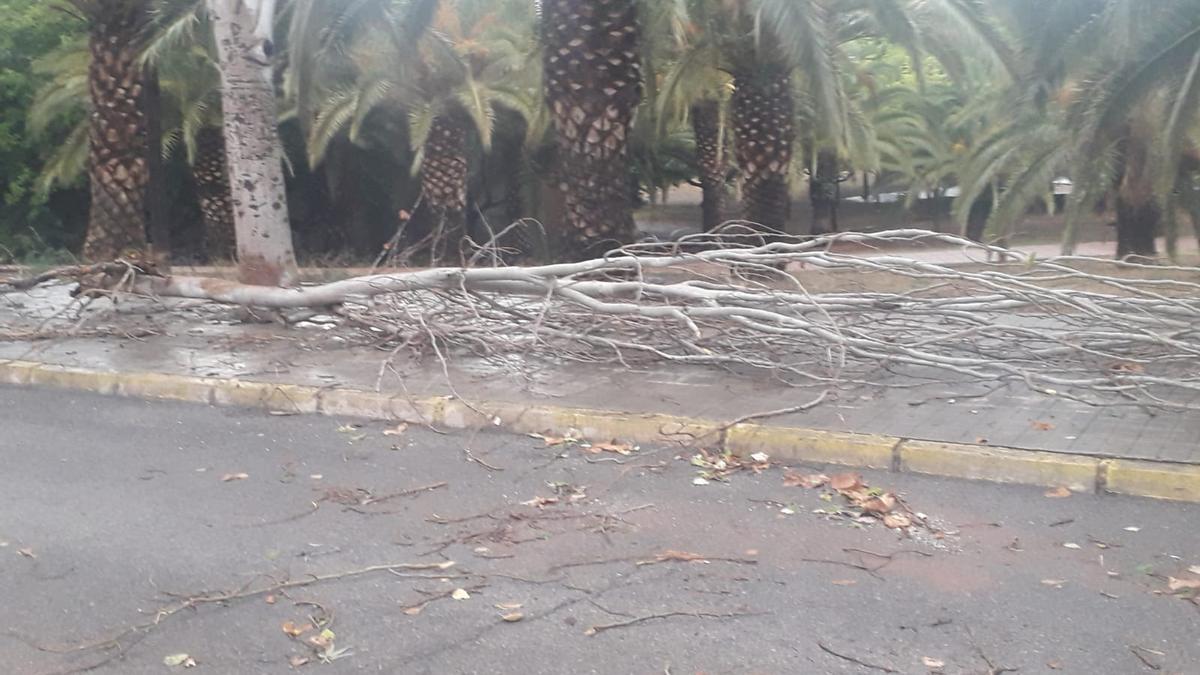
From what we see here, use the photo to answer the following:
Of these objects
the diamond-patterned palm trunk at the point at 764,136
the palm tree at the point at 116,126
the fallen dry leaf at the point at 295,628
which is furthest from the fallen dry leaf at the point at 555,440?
the palm tree at the point at 116,126

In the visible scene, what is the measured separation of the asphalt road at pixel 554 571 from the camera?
4051 mm

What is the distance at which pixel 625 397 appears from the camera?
298 inches

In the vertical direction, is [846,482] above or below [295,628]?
above

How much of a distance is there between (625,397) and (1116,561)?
3.47 m

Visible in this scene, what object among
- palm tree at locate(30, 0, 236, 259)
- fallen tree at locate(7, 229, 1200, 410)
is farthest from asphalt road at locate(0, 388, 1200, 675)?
palm tree at locate(30, 0, 236, 259)

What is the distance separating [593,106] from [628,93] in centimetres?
42

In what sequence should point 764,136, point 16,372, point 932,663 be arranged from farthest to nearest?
1. point 764,136
2. point 16,372
3. point 932,663

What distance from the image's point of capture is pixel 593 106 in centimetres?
1145

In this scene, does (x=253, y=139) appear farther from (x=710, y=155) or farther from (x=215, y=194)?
(x=710, y=155)

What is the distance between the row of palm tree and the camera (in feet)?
36.6

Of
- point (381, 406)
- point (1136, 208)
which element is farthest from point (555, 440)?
point (1136, 208)

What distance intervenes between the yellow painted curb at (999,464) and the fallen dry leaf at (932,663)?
226 cm

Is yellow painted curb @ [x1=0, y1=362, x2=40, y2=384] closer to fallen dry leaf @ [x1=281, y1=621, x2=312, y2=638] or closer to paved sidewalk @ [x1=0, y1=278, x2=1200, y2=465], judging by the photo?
paved sidewalk @ [x1=0, y1=278, x2=1200, y2=465]

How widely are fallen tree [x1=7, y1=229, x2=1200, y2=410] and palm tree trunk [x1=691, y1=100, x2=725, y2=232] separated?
42.5ft
